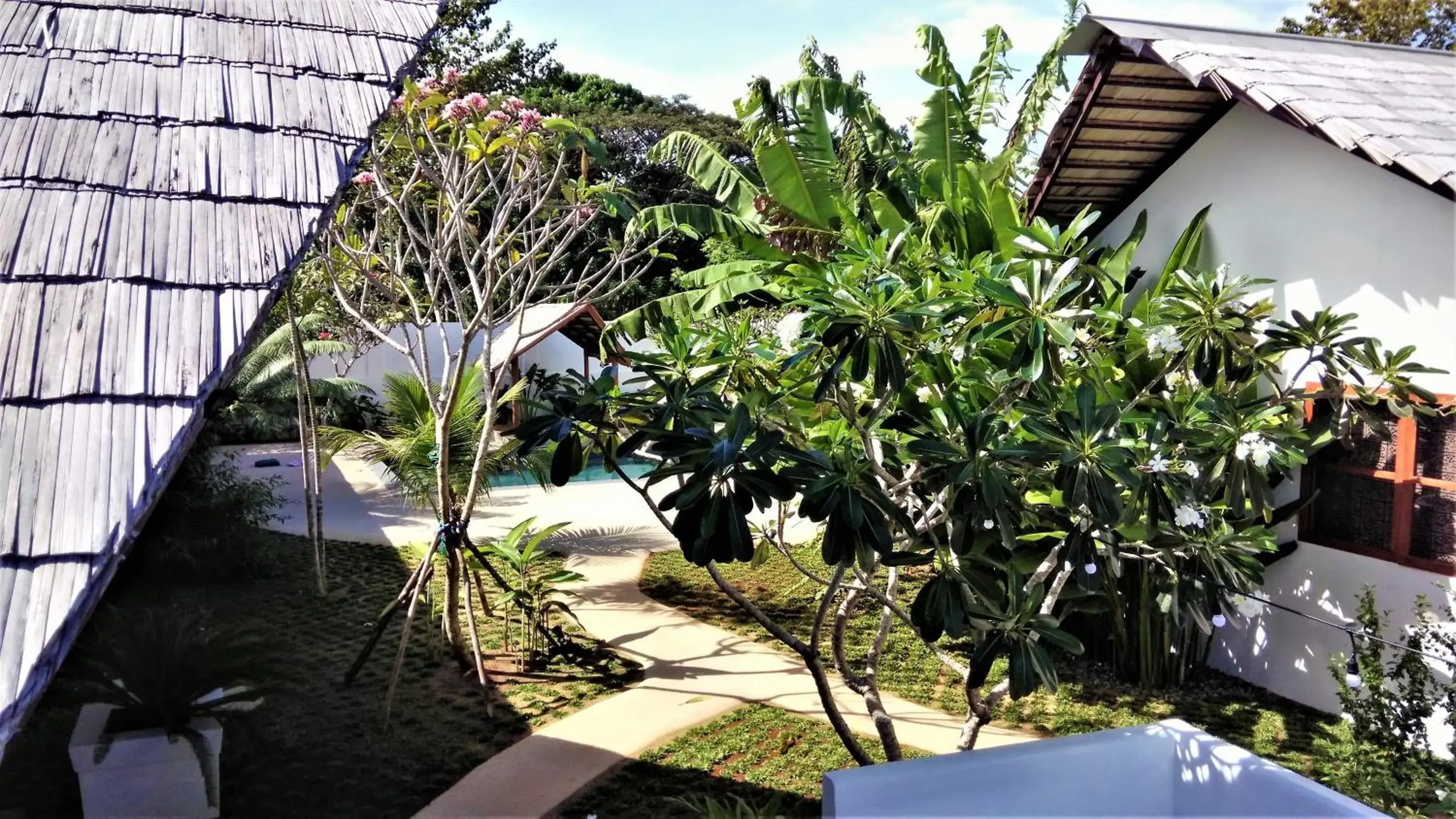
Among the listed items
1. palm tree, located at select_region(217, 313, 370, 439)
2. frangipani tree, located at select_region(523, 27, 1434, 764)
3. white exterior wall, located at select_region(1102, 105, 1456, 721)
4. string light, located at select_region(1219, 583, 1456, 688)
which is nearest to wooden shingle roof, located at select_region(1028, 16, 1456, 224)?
white exterior wall, located at select_region(1102, 105, 1456, 721)

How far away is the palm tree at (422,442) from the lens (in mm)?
8531

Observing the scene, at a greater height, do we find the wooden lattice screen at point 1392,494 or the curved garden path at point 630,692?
the wooden lattice screen at point 1392,494

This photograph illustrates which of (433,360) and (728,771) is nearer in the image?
(728,771)

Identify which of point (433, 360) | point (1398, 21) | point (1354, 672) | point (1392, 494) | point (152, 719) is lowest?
point (152, 719)

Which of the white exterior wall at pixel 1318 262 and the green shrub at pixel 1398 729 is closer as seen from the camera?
the green shrub at pixel 1398 729

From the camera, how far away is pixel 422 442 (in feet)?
28.1

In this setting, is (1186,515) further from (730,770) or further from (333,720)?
(333,720)

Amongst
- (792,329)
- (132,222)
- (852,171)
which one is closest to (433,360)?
(852,171)

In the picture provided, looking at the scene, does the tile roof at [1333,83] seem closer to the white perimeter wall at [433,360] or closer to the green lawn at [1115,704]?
the green lawn at [1115,704]

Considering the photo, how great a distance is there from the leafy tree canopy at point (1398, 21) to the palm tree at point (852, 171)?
14.9m


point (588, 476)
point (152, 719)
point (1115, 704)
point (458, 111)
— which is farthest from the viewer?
point (588, 476)

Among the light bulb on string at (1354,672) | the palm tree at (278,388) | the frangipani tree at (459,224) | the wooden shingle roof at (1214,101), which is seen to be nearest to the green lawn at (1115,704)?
the light bulb on string at (1354,672)

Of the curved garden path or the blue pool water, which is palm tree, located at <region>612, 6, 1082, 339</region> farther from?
the blue pool water

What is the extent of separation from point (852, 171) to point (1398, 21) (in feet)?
58.7
